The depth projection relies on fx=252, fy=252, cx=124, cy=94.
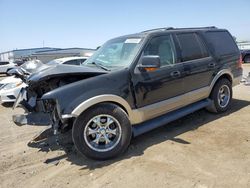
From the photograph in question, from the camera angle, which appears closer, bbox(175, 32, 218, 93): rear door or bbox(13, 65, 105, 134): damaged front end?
bbox(13, 65, 105, 134): damaged front end

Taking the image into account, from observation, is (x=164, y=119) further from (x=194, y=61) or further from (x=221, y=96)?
(x=221, y=96)

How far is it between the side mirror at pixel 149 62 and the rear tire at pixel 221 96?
2.09 meters

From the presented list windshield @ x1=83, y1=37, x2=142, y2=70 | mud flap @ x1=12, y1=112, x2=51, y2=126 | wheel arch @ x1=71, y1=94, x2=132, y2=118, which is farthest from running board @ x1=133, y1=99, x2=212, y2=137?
mud flap @ x1=12, y1=112, x2=51, y2=126

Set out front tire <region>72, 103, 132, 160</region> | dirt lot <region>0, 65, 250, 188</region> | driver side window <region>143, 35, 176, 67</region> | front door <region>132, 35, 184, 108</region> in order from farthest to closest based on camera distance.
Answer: driver side window <region>143, 35, 176, 67</region>, front door <region>132, 35, 184, 108</region>, front tire <region>72, 103, 132, 160</region>, dirt lot <region>0, 65, 250, 188</region>

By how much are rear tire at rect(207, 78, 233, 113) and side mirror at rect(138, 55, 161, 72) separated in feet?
6.85

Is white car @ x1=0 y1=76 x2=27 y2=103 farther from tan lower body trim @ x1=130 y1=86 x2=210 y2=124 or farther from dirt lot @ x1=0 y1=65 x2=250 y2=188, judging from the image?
tan lower body trim @ x1=130 y1=86 x2=210 y2=124

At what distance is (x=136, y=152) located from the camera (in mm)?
3975

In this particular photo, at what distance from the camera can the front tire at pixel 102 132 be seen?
3598 millimetres

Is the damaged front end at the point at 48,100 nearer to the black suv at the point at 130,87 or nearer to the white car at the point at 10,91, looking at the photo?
the black suv at the point at 130,87

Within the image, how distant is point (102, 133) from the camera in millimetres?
3770

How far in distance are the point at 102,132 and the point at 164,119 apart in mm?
1265

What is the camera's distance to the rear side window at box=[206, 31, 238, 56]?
5474mm

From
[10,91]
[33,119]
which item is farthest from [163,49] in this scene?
[10,91]

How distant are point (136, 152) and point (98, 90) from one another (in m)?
1.17
